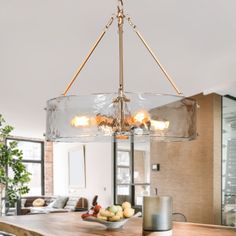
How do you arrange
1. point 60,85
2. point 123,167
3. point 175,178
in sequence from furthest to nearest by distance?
point 123,167
point 175,178
point 60,85

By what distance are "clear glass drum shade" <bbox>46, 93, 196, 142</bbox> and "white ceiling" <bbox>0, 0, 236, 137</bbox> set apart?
0.66 metres

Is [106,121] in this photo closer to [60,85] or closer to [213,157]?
[60,85]

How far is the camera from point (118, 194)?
8.59 metres

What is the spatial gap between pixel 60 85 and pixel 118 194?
413 cm

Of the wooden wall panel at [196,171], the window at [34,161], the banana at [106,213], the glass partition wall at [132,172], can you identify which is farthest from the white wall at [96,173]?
the banana at [106,213]

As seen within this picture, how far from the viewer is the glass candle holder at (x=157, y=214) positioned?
2.61 metres

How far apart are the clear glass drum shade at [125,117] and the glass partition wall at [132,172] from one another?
4.45m

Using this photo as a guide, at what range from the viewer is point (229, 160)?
567cm

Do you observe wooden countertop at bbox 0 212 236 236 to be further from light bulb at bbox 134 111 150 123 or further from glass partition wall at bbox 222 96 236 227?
glass partition wall at bbox 222 96 236 227

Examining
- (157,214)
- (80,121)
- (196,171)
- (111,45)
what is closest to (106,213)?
(157,214)

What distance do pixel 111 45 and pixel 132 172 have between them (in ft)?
15.8

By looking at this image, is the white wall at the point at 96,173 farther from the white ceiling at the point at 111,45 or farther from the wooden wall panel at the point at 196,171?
the white ceiling at the point at 111,45

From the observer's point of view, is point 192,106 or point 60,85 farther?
point 60,85

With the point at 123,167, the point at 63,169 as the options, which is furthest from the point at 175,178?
the point at 63,169
